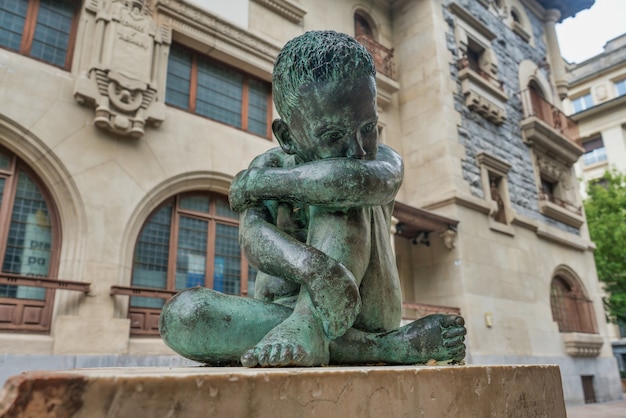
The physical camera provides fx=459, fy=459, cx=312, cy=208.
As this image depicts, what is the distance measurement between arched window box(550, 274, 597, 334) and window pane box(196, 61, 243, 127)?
10267 mm

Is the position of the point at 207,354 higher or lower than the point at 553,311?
lower

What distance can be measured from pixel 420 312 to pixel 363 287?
7.70m

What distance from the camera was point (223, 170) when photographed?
833 centimetres

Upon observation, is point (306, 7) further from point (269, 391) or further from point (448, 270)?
point (269, 391)

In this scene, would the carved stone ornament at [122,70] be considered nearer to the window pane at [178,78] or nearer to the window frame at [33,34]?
the window frame at [33,34]

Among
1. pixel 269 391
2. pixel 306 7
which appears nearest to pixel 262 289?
pixel 269 391

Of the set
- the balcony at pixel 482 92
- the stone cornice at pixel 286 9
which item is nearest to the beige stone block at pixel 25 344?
the stone cornice at pixel 286 9

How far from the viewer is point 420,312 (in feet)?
30.2

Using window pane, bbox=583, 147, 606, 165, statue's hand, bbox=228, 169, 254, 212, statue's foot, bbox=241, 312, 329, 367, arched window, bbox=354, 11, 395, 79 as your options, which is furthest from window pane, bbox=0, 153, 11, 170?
window pane, bbox=583, 147, 606, 165

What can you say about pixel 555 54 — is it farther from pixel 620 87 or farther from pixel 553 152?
pixel 620 87

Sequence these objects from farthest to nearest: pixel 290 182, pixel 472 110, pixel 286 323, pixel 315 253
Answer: pixel 472 110
pixel 290 182
pixel 315 253
pixel 286 323

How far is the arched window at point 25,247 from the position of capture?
19.5 feet

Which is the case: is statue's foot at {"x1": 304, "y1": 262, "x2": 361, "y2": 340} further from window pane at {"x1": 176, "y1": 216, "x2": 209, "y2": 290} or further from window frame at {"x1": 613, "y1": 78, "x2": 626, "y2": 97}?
window frame at {"x1": 613, "y1": 78, "x2": 626, "y2": 97}

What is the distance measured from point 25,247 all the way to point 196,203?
2.75m
